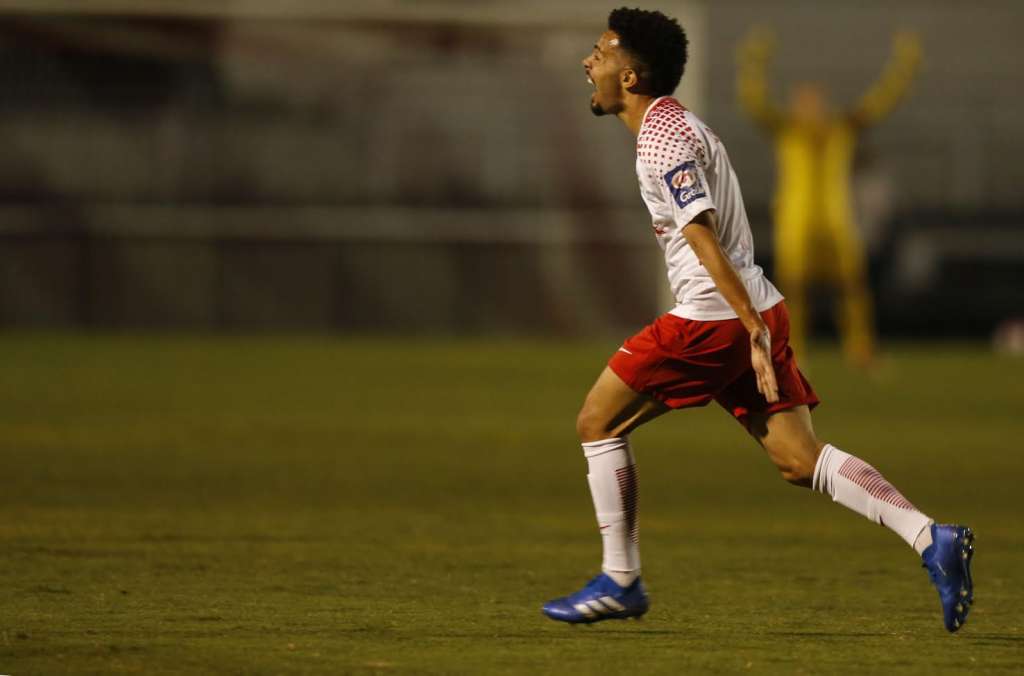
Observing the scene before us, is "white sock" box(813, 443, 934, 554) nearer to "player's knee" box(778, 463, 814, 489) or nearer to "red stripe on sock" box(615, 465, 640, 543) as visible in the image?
"player's knee" box(778, 463, 814, 489)

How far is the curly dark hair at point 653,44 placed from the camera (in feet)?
19.8

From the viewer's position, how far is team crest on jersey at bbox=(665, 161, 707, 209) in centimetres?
575

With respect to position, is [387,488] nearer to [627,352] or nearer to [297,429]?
[297,429]

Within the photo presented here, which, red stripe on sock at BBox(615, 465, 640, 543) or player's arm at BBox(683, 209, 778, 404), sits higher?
player's arm at BBox(683, 209, 778, 404)

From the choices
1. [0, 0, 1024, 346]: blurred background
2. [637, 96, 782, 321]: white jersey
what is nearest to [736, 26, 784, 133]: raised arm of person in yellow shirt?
[0, 0, 1024, 346]: blurred background

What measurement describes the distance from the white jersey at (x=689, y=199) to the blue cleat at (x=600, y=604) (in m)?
0.85

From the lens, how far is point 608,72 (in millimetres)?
6094

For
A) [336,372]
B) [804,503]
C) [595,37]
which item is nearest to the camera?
[804,503]

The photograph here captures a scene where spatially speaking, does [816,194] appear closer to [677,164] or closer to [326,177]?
[326,177]

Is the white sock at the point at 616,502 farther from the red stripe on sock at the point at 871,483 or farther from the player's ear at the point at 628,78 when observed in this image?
the player's ear at the point at 628,78

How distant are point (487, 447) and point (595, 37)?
11.5 m

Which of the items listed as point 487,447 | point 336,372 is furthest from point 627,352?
point 336,372

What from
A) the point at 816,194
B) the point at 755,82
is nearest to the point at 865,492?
the point at 755,82

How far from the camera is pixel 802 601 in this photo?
6719mm
